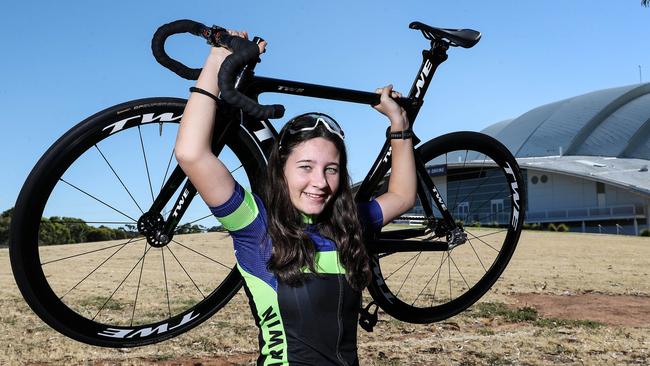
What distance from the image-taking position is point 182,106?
134 inches

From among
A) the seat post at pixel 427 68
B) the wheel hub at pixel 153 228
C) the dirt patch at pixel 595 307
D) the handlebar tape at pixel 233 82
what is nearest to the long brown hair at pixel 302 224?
the handlebar tape at pixel 233 82

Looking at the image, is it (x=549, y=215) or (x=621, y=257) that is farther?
(x=549, y=215)

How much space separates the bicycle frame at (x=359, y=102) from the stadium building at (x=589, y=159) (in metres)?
45.9

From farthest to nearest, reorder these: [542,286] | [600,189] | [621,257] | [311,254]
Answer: [600,189] → [621,257] → [542,286] → [311,254]

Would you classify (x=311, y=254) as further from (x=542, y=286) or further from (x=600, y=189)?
(x=600, y=189)

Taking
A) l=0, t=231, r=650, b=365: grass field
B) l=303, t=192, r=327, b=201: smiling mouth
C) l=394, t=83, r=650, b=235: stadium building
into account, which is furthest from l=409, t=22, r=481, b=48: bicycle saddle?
l=394, t=83, r=650, b=235: stadium building

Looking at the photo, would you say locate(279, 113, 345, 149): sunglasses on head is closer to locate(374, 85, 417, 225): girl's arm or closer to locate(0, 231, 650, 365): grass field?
locate(374, 85, 417, 225): girl's arm

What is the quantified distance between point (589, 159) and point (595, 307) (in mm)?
54866

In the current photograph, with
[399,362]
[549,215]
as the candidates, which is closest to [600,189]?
[549,215]

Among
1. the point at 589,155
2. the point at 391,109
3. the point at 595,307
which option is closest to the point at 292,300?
the point at 391,109

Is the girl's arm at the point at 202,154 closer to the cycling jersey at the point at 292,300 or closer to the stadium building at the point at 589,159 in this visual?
the cycling jersey at the point at 292,300

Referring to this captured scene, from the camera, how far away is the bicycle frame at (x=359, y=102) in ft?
11.4

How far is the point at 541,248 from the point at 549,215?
1400 inches

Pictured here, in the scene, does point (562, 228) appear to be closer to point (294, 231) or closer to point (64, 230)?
point (64, 230)
